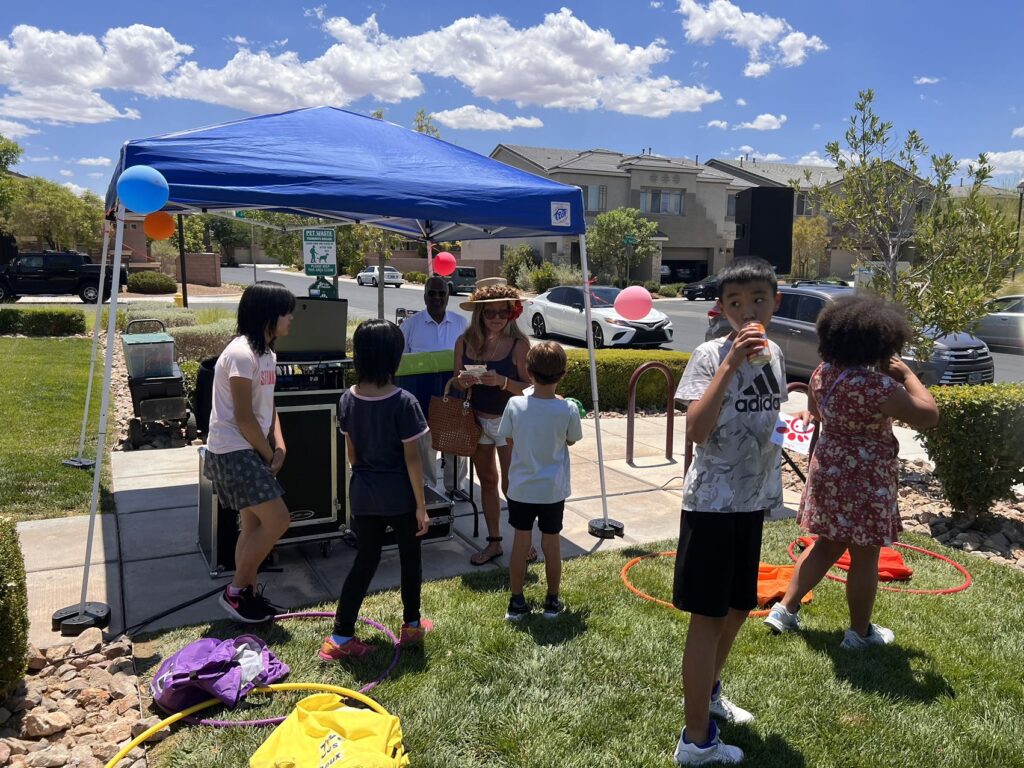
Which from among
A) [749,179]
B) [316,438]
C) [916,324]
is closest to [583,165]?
[749,179]

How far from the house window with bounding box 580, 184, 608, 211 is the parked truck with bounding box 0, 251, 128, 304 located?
27545 millimetres

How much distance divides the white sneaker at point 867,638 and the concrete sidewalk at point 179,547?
1707 millimetres

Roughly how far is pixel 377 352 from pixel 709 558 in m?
1.65

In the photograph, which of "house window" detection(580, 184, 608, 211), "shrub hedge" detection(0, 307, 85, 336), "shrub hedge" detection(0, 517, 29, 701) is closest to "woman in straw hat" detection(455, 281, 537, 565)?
"shrub hedge" detection(0, 517, 29, 701)

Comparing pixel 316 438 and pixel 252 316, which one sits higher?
pixel 252 316

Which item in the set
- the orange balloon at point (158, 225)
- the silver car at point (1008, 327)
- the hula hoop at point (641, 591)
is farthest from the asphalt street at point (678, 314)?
the hula hoop at point (641, 591)

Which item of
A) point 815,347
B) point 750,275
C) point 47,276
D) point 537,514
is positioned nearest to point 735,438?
point 750,275

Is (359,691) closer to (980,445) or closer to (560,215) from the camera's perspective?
(560,215)

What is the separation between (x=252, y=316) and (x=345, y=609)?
1420 mm

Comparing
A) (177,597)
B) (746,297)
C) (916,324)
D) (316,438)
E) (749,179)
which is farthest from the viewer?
(749,179)

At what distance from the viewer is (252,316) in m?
3.46

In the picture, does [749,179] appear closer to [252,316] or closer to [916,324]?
[916,324]

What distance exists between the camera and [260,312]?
3455mm

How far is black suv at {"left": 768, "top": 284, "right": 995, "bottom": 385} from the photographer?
37.9ft
